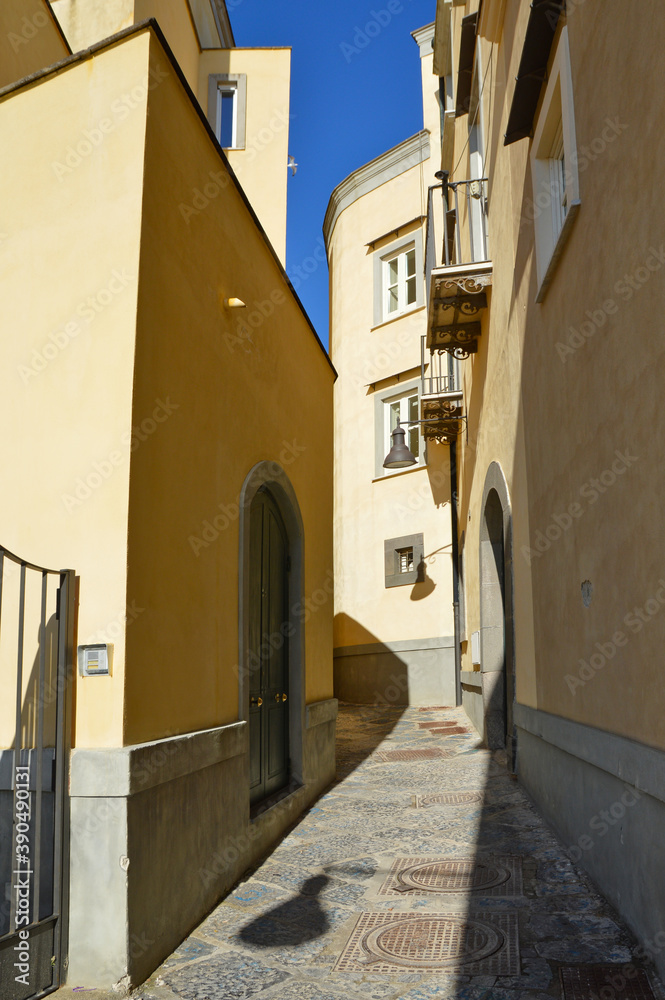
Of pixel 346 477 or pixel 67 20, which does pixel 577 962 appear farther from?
pixel 346 477

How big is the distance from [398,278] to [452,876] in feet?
45.7

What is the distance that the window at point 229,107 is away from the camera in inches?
424

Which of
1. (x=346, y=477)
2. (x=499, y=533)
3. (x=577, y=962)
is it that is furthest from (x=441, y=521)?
(x=577, y=962)

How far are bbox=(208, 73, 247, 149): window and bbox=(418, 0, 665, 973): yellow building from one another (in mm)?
3429

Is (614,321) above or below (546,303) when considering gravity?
below

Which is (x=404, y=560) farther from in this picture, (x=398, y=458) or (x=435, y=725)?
(x=435, y=725)

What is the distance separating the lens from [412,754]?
31.0ft

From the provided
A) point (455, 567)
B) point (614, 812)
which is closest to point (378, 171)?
point (455, 567)

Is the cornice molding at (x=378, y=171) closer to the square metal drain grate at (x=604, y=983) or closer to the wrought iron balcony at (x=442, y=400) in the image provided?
the wrought iron balcony at (x=442, y=400)

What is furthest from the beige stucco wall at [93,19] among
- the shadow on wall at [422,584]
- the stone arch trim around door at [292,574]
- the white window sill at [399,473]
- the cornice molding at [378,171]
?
the shadow on wall at [422,584]

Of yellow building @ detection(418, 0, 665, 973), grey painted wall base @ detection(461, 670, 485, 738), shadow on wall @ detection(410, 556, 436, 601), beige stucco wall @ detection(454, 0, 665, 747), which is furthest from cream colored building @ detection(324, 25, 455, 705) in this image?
beige stucco wall @ detection(454, 0, 665, 747)

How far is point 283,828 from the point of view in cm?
629

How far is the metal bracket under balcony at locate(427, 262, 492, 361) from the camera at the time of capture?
29.3 feet

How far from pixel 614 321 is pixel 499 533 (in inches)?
246
